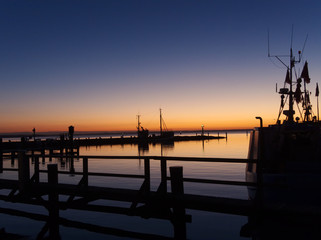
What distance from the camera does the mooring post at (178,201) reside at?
8805 mm

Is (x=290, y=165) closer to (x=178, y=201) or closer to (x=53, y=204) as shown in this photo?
(x=178, y=201)

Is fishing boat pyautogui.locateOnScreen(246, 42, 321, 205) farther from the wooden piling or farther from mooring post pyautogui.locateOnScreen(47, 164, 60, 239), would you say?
mooring post pyautogui.locateOnScreen(47, 164, 60, 239)

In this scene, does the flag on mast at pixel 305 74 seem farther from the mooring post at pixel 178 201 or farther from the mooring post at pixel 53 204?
the mooring post at pixel 53 204

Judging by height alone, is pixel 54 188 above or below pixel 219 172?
above

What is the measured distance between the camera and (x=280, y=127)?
9.54 meters

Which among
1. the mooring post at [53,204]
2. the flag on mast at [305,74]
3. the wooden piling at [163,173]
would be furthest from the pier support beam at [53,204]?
the flag on mast at [305,74]

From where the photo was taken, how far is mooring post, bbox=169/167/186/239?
8805 mm

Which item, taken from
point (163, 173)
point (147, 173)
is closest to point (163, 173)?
point (163, 173)

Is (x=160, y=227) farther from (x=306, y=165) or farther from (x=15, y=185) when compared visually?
(x=306, y=165)

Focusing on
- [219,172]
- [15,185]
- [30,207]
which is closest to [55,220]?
[15,185]

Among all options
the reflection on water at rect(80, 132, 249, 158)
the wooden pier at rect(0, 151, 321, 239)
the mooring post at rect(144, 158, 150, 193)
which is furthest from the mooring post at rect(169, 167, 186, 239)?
the reflection on water at rect(80, 132, 249, 158)

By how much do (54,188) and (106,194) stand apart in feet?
7.53

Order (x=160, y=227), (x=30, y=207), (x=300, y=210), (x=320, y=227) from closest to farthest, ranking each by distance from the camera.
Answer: (x=300, y=210), (x=320, y=227), (x=160, y=227), (x=30, y=207)

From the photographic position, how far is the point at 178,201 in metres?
8.68
